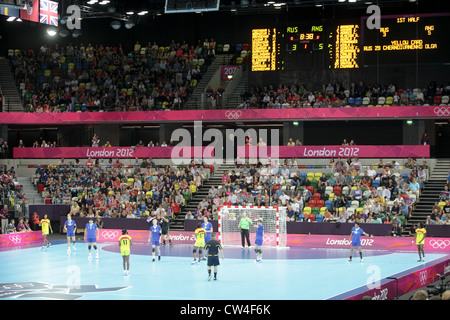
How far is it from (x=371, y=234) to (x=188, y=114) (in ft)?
56.7

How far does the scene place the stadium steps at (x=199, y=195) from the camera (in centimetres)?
3600

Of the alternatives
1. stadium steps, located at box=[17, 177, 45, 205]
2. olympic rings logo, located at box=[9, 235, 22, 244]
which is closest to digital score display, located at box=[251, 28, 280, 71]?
stadium steps, located at box=[17, 177, 45, 205]

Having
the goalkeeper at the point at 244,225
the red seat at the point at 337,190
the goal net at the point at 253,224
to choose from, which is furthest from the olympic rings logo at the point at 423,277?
the red seat at the point at 337,190

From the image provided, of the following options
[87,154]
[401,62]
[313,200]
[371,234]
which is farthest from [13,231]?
[401,62]

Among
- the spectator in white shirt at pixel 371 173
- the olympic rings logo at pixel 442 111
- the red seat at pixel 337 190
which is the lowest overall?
the red seat at pixel 337 190

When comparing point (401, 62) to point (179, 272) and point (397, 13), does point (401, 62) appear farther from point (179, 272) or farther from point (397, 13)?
point (179, 272)

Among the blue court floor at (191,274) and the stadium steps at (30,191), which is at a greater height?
the stadium steps at (30,191)

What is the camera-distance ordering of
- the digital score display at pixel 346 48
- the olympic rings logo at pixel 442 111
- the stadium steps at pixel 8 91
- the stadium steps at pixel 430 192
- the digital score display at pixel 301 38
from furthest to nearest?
the stadium steps at pixel 8 91, the digital score display at pixel 301 38, the digital score display at pixel 346 48, the olympic rings logo at pixel 442 111, the stadium steps at pixel 430 192

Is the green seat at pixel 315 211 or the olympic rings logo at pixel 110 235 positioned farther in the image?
the olympic rings logo at pixel 110 235

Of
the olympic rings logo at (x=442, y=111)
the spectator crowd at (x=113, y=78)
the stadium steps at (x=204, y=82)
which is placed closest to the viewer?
the olympic rings logo at (x=442, y=111)

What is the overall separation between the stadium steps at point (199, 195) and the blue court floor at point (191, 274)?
14.5 feet

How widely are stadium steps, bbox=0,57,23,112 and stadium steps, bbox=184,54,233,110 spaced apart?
12.7 m

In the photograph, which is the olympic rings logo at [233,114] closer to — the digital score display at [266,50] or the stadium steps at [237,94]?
the stadium steps at [237,94]

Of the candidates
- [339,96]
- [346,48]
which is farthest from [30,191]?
[346,48]
